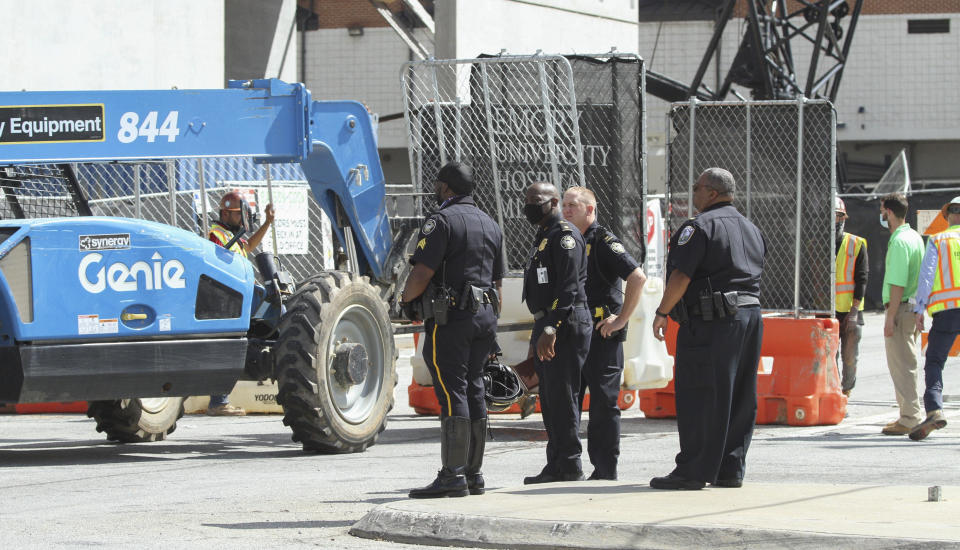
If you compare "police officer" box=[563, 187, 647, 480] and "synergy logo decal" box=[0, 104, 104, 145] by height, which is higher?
"synergy logo decal" box=[0, 104, 104, 145]

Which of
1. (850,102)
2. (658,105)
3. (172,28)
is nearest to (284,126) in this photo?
(172,28)

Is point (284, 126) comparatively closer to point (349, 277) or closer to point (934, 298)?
point (349, 277)

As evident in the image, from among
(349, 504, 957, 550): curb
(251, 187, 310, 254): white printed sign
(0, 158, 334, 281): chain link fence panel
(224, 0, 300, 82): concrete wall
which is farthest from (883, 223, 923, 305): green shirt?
(224, 0, 300, 82): concrete wall

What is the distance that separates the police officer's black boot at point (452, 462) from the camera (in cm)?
722

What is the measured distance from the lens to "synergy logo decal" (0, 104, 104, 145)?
372 inches

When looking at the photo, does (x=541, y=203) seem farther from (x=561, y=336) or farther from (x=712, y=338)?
(x=712, y=338)

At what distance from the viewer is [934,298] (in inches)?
412

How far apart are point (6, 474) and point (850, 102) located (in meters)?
34.5

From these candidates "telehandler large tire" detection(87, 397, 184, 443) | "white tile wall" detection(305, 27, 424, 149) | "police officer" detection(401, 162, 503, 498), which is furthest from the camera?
"white tile wall" detection(305, 27, 424, 149)

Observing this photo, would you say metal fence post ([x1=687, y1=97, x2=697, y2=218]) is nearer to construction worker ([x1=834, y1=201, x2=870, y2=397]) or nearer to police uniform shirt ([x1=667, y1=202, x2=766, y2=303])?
construction worker ([x1=834, y1=201, x2=870, y2=397])

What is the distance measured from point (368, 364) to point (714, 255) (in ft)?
12.5

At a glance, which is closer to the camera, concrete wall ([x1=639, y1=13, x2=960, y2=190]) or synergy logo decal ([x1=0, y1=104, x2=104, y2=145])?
synergy logo decal ([x1=0, y1=104, x2=104, y2=145])

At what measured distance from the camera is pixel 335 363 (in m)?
9.91

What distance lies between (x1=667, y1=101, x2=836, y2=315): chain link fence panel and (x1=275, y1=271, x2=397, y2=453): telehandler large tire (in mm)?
3035
